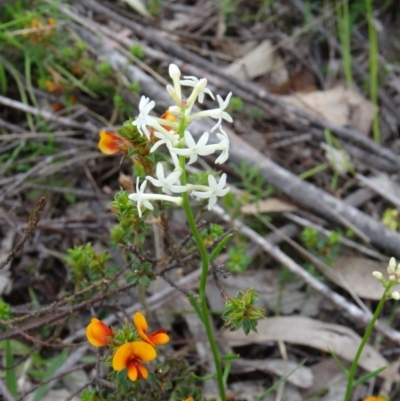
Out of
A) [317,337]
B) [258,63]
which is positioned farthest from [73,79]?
[317,337]

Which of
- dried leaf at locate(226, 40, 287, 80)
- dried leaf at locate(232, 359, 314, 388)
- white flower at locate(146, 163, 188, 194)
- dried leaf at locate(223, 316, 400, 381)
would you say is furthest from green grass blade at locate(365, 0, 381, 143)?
white flower at locate(146, 163, 188, 194)

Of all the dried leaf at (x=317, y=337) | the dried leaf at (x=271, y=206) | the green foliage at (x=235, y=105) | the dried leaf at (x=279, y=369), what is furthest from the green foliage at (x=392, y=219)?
the green foliage at (x=235, y=105)

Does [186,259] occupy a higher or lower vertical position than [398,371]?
A: higher

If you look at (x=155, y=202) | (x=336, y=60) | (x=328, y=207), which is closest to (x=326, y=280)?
(x=328, y=207)

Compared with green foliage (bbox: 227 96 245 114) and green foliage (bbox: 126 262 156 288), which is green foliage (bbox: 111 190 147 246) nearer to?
green foliage (bbox: 126 262 156 288)

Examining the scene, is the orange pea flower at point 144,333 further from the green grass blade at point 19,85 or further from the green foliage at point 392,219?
the green grass blade at point 19,85

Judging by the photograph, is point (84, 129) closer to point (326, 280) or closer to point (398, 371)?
point (326, 280)
